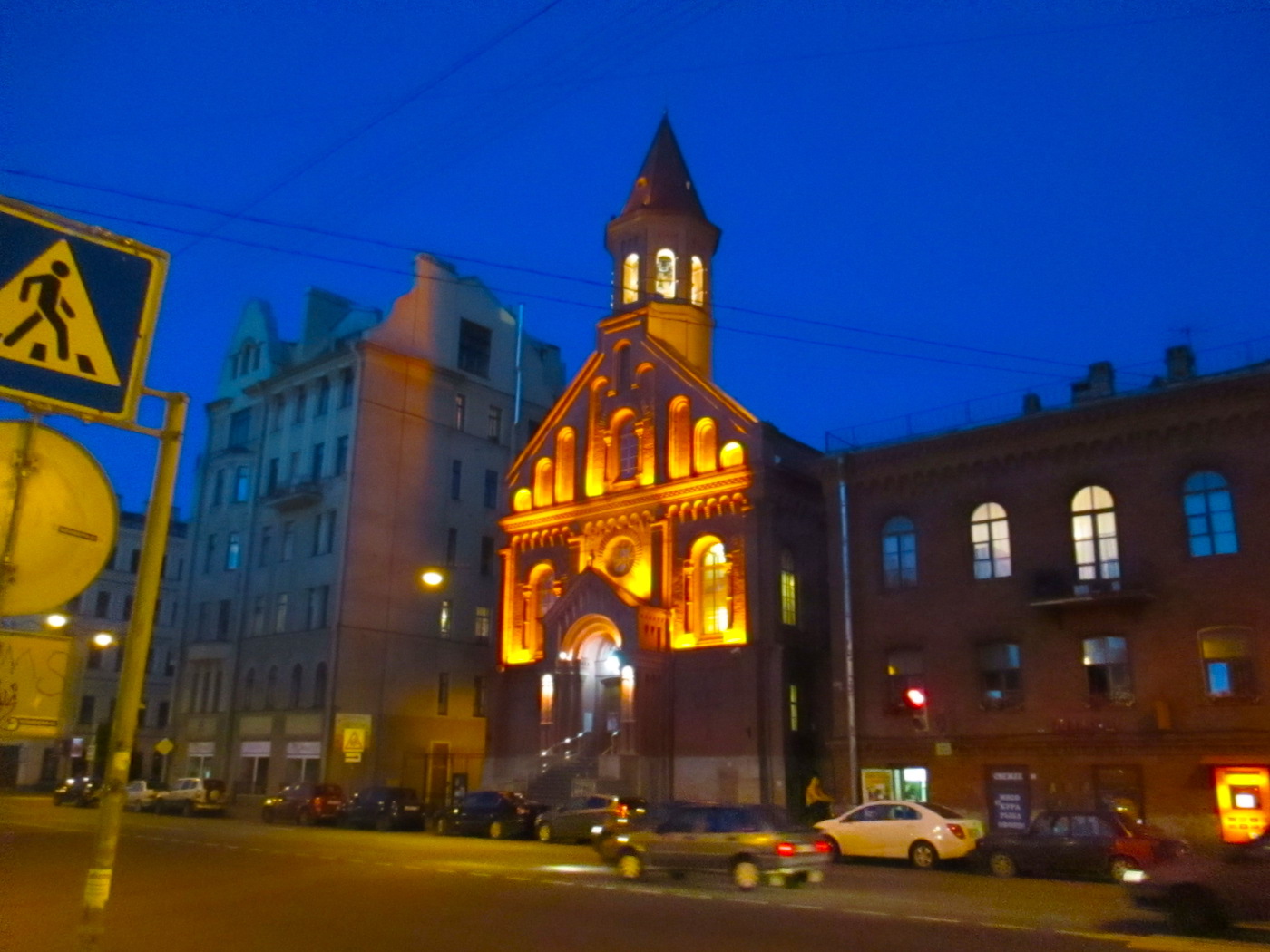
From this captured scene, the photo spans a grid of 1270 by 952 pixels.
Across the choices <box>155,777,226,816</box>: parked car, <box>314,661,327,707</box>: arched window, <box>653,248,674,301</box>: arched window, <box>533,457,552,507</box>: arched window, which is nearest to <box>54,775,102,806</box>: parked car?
<box>155,777,226,816</box>: parked car

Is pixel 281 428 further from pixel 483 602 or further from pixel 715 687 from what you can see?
pixel 715 687

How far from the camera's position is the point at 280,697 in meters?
51.4

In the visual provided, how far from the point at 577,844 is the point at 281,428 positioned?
31.6m

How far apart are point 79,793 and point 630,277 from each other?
32.0 meters

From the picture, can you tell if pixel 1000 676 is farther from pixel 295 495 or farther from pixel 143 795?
pixel 143 795

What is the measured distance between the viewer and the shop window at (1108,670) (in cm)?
3084

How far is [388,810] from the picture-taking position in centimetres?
3878

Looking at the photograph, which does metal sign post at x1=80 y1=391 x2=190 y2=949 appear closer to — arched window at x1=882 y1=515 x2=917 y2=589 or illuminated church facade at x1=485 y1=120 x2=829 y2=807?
arched window at x1=882 y1=515 x2=917 y2=589

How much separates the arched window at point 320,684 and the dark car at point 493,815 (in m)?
15.3

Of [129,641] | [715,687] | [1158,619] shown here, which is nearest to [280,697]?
[715,687]

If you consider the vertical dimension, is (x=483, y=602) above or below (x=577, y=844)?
above

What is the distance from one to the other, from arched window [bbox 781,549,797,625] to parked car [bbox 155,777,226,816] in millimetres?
24882

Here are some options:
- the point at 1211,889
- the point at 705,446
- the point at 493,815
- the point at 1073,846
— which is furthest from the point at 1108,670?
the point at 493,815

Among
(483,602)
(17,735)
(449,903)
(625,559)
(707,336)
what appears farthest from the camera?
(483,602)
